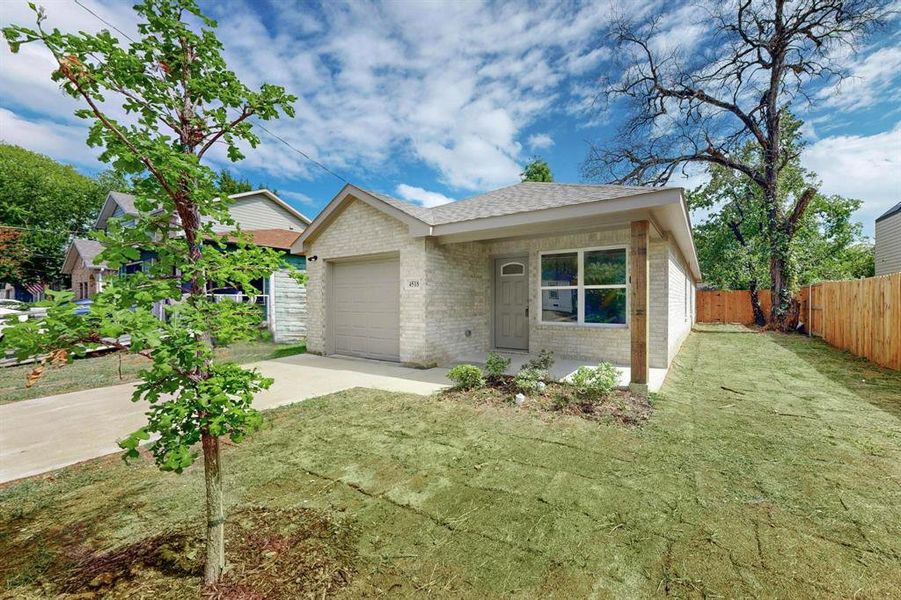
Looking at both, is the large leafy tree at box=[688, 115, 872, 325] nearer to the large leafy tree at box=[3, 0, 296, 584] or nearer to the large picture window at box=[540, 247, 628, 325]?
the large picture window at box=[540, 247, 628, 325]

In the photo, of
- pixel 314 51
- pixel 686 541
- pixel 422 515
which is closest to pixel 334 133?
pixel 314 51

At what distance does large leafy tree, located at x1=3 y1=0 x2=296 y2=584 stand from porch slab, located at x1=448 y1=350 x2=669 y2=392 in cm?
547

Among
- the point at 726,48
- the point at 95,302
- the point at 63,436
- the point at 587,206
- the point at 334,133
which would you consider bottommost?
the point at 63,436

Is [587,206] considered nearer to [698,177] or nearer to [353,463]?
[353,463]

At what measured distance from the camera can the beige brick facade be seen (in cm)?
754

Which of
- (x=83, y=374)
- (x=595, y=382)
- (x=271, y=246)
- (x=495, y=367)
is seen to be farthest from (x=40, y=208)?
(x=595, y=382)

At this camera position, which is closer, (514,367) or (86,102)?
(86,102)

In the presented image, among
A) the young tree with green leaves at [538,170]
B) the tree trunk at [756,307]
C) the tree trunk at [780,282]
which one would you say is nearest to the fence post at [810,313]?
the tree trunk at [780,282]

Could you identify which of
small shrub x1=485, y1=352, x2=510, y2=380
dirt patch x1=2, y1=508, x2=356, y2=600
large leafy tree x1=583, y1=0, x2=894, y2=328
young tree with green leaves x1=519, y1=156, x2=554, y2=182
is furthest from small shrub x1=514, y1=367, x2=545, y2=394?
young tree with green leaves x1=519, y1=156, x2=554, y2=182

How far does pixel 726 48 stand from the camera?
15.9 m

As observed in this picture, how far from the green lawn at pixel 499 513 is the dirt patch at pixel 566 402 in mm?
248

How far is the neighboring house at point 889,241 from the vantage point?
15.8 metres

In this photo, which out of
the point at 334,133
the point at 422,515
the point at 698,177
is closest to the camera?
the point at 422,515

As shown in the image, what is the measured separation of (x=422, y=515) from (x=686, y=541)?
1.69 metres
